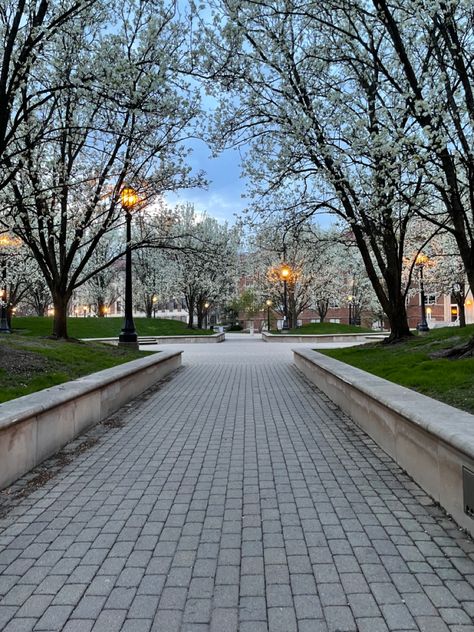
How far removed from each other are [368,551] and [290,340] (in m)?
30.3

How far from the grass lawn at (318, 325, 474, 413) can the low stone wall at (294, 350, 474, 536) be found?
1.87 feet

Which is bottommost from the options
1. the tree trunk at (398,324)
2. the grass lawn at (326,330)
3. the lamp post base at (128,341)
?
the grass lawn at (326,330)

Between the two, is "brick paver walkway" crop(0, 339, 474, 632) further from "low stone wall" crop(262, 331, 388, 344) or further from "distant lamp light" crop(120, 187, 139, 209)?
"low stone wall" crop(262, 331, 388, 344)

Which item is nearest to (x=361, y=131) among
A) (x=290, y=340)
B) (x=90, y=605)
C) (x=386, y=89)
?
(x=386, y=89)

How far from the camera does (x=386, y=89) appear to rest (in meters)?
10.8

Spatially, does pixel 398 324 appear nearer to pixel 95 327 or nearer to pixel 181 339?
pixel 181 339

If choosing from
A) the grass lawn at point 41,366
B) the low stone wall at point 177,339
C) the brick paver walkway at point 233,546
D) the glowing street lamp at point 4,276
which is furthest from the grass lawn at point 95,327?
the brick paver walkway at point 233,546

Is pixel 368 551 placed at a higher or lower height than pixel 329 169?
lower

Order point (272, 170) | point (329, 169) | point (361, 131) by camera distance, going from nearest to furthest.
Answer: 1. point (361, 131)
2. point (329, 169)
3. point (272, 170)

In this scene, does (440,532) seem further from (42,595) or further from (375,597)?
(42,595)

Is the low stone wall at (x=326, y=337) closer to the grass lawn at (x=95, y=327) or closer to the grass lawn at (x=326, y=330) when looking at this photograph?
the grass lawn at (x=326, y=330)

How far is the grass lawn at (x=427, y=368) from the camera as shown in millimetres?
6277

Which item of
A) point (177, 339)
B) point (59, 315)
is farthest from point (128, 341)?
point (177, 339)

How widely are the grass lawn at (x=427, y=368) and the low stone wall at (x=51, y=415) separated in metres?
4.58
